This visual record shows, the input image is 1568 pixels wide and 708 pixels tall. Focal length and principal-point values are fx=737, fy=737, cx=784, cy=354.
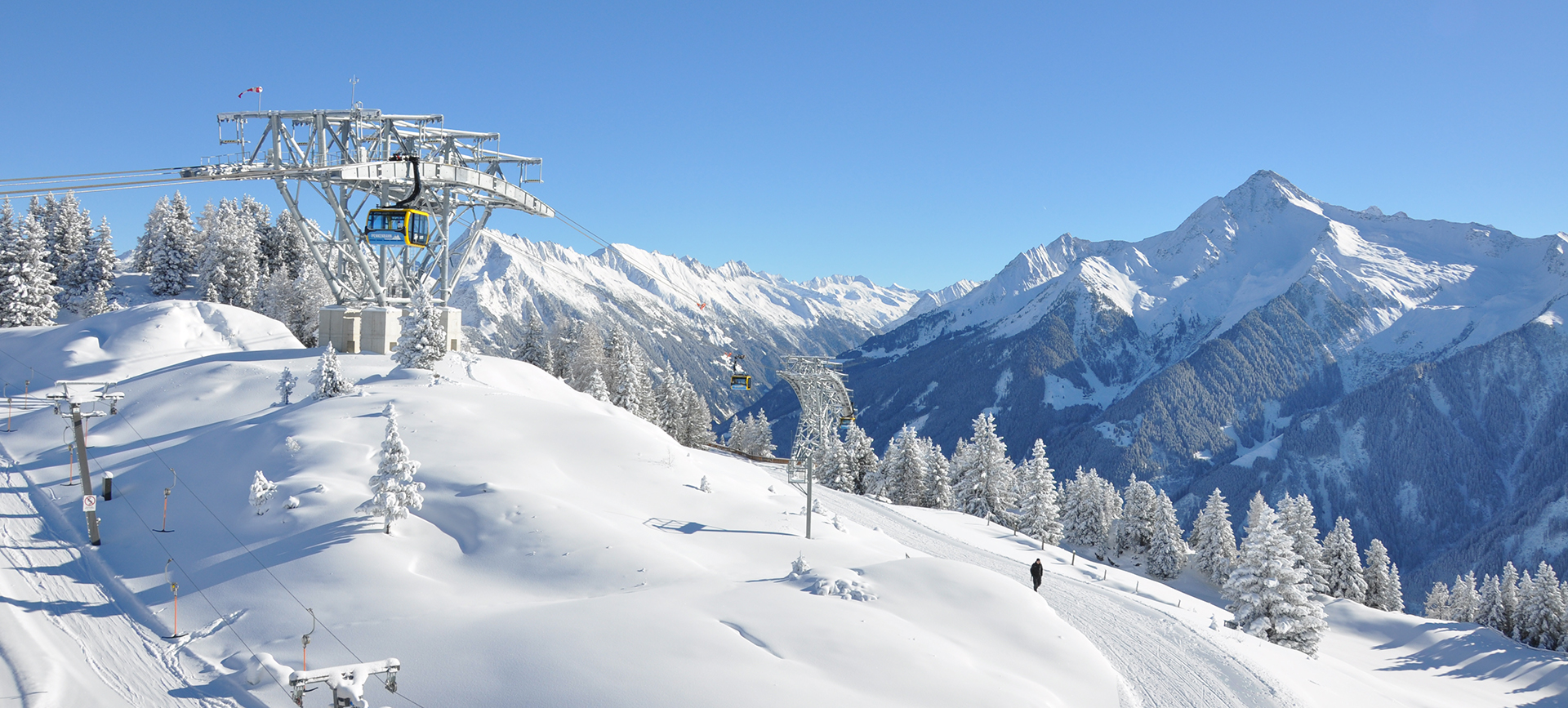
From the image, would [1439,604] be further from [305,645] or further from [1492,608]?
[305,645]

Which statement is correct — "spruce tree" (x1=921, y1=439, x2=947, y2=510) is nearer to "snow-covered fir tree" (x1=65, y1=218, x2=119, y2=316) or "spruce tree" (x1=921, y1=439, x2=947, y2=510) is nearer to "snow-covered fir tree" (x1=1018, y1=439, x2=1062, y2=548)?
"snow-covered fir tree" (x1=1018, y1=439, x2=1062, y2=548)

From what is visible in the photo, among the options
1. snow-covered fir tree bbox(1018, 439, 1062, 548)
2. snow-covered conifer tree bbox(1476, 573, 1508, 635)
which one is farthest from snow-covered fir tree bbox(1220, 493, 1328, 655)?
snow-covered conifer tree bbox(1476, 573, 1508, 635)

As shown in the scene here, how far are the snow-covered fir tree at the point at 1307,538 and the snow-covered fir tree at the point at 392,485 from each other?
6843 centimetres

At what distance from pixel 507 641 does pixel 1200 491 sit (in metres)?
191

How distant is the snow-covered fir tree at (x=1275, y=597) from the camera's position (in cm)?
4069

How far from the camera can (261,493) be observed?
1891 cm

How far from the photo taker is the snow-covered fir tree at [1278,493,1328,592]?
206 ft

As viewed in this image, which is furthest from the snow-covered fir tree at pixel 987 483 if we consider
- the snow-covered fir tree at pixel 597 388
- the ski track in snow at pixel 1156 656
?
the ski track in snow at pixel 1156 656

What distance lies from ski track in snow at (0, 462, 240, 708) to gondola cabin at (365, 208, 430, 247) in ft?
38.7

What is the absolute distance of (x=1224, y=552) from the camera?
64750 millimetres

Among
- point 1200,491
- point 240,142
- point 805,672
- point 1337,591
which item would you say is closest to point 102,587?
point 805,672

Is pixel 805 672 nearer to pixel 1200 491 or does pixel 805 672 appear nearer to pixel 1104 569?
pixel 1104 569

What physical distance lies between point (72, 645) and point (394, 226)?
1445 centimetres

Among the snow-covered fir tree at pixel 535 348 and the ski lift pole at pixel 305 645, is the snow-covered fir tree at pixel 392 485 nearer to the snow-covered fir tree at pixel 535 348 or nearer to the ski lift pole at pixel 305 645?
the ski lift pole at pixel 305 645
